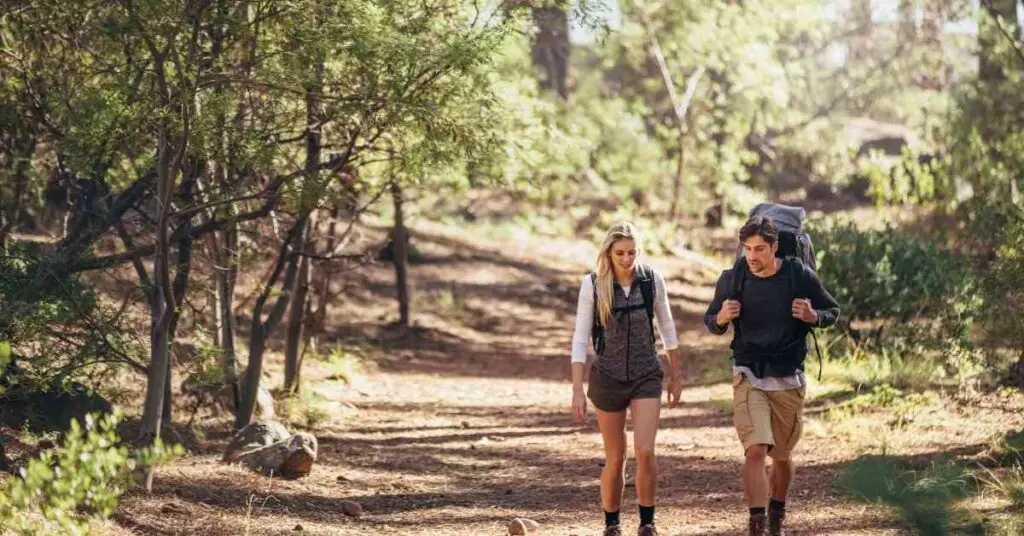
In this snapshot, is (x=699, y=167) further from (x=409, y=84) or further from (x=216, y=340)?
(x=409, y=84)

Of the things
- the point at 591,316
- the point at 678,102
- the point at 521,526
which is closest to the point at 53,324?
the point at 521,526

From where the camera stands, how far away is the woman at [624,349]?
7121 mm

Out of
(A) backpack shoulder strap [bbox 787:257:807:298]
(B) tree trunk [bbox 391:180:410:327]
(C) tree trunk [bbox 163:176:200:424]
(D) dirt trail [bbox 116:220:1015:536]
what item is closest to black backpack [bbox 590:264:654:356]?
(A) backpack shoulder strap [bbox 787:257:807:298]

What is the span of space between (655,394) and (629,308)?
48cm

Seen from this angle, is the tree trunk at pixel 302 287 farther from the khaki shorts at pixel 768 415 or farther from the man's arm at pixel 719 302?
the khaki shorts at pixel 768 415

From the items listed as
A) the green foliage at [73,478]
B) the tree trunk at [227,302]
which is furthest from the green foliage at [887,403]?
the green foliage at [73,478]

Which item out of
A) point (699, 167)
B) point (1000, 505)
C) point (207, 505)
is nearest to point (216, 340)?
point (207, 505)

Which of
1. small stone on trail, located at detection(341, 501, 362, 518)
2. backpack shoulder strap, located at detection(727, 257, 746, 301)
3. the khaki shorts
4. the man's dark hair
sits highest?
the man's dark hair

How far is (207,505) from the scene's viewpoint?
29.0ft

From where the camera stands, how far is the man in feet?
22.8

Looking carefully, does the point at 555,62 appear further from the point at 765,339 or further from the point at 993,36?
the point at 765,339

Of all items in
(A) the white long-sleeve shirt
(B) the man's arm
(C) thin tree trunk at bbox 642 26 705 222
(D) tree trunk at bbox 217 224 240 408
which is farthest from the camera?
(C) thin tree trunk at bbox 642 26 705 222

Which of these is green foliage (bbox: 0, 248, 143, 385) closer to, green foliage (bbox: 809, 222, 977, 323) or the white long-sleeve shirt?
the white long-sleeve shirt

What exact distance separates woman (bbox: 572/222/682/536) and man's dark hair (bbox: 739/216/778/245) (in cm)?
61
